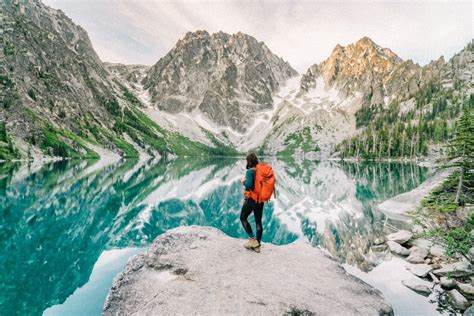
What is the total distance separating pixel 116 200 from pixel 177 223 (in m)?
16.6

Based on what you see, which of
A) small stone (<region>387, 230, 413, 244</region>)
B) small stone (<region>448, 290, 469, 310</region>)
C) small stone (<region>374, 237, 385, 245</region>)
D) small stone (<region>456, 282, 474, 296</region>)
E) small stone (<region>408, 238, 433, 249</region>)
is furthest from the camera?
small stone (<region>374, 237, 385, 245</region>)

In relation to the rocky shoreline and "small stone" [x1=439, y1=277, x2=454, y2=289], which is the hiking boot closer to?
the rocky shoreline

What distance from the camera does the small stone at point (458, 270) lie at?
17.6 meters

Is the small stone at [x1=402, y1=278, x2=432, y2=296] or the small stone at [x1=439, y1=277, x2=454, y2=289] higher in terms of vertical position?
the small stone at [x1=439, y1=277, x2=454, y2=289]

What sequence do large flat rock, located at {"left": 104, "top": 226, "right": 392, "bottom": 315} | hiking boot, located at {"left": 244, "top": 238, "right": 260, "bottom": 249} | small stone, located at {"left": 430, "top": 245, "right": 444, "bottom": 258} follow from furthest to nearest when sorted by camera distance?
1. small stone, located at {"left": 430, "top": 245, "right": 444, "bottom": 258}
2. hiking boot, located at {"left": 244, "top": 238, "right": 260, "bottom": 249}
3. large flat rock, located at {"left": 104, "top": 226, "right": 392, "bottom": 315}

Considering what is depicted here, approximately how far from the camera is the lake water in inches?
645

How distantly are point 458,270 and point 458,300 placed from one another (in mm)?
3059

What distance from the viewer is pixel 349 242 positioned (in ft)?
93.9

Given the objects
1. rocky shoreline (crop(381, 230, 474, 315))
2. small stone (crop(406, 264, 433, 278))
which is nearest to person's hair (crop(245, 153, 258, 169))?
rocky shoreline (crop(381, 230, 474, 315))

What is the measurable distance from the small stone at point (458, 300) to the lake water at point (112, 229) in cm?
125

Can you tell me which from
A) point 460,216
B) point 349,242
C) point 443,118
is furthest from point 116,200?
point 443,118

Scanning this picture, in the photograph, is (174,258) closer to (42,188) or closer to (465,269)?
(465,269)

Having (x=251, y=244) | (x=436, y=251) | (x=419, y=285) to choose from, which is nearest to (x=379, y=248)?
(x=436, y=251)

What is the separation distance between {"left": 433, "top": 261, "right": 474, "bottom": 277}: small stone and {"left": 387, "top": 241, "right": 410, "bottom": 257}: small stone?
4955 millimetres
